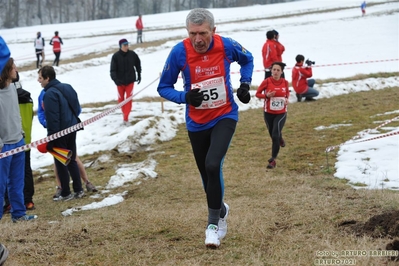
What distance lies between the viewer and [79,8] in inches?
3671

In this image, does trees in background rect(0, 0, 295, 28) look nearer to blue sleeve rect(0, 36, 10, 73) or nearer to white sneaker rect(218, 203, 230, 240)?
blue sleeve rect(0, 36, 10, 73)

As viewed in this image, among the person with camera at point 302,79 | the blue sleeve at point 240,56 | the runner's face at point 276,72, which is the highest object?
the blue sleeve at point 240,56

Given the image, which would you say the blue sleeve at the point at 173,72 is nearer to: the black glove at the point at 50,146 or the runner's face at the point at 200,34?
the runner's face at the point at 200,34

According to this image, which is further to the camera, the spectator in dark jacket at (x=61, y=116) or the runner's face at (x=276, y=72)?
the runner's face at (x=276, y=72)

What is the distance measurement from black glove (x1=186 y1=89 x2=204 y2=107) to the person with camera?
12.4 metres

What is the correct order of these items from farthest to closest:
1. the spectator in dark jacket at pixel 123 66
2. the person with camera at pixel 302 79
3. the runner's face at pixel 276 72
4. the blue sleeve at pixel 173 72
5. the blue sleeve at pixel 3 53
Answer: the person with camera at pixel 302 79, the spectator in dark jacket at pixel 123 66, the runner's face at pixel 276 72, the blue sleeve at pixel 173 72, the blue sleeve at pixel 3 53

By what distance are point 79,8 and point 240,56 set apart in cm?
9330

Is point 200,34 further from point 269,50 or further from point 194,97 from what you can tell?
point 269,50

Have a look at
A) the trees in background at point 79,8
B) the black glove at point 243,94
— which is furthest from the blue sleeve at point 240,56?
the trees in background at point 79,8

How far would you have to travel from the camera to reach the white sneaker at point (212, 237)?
473cm

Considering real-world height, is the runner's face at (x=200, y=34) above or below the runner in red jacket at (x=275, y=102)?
above

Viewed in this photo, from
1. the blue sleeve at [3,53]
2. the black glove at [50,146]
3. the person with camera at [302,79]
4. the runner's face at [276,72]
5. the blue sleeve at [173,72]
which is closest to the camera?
the blue sleeve at [3,53]

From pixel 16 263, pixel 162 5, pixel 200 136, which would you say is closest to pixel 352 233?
pixel 200 136

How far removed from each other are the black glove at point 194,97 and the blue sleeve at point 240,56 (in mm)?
553
